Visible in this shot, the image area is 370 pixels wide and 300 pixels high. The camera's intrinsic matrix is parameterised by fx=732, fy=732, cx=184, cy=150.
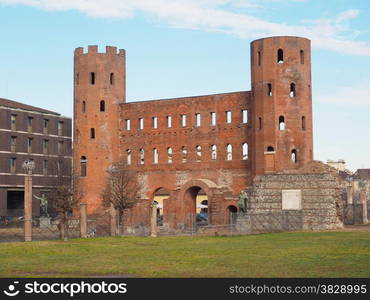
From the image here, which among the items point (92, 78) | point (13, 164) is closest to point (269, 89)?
point (92, 78)

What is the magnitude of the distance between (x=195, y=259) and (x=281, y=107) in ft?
104

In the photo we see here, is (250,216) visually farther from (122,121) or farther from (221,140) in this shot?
(122,121)

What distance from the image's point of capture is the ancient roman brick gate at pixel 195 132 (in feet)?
190

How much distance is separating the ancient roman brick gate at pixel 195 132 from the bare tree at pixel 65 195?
1.77m

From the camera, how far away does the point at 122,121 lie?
6844 centimetres

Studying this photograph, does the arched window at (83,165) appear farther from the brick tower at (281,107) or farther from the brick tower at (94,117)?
the brick tower at (281,107)

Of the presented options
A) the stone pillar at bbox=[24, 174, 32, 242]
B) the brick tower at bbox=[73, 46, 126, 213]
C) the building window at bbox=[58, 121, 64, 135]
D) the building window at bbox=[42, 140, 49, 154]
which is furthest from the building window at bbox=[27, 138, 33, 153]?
the stone pillar at bbox=[24, 174, 32, 242]

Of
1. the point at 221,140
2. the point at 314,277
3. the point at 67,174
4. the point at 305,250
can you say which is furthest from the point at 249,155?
the point at 314,277

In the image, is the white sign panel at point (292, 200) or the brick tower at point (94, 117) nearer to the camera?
the white sign panel at point (292, 200)

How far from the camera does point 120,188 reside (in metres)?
62.5

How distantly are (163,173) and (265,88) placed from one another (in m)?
13.4

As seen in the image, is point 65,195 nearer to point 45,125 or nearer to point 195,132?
point 195,132

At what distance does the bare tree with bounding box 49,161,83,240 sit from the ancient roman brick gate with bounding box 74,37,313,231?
5.81 ft

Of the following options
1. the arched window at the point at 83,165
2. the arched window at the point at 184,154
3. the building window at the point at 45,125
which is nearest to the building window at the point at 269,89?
the arched window at the point at 184,154
